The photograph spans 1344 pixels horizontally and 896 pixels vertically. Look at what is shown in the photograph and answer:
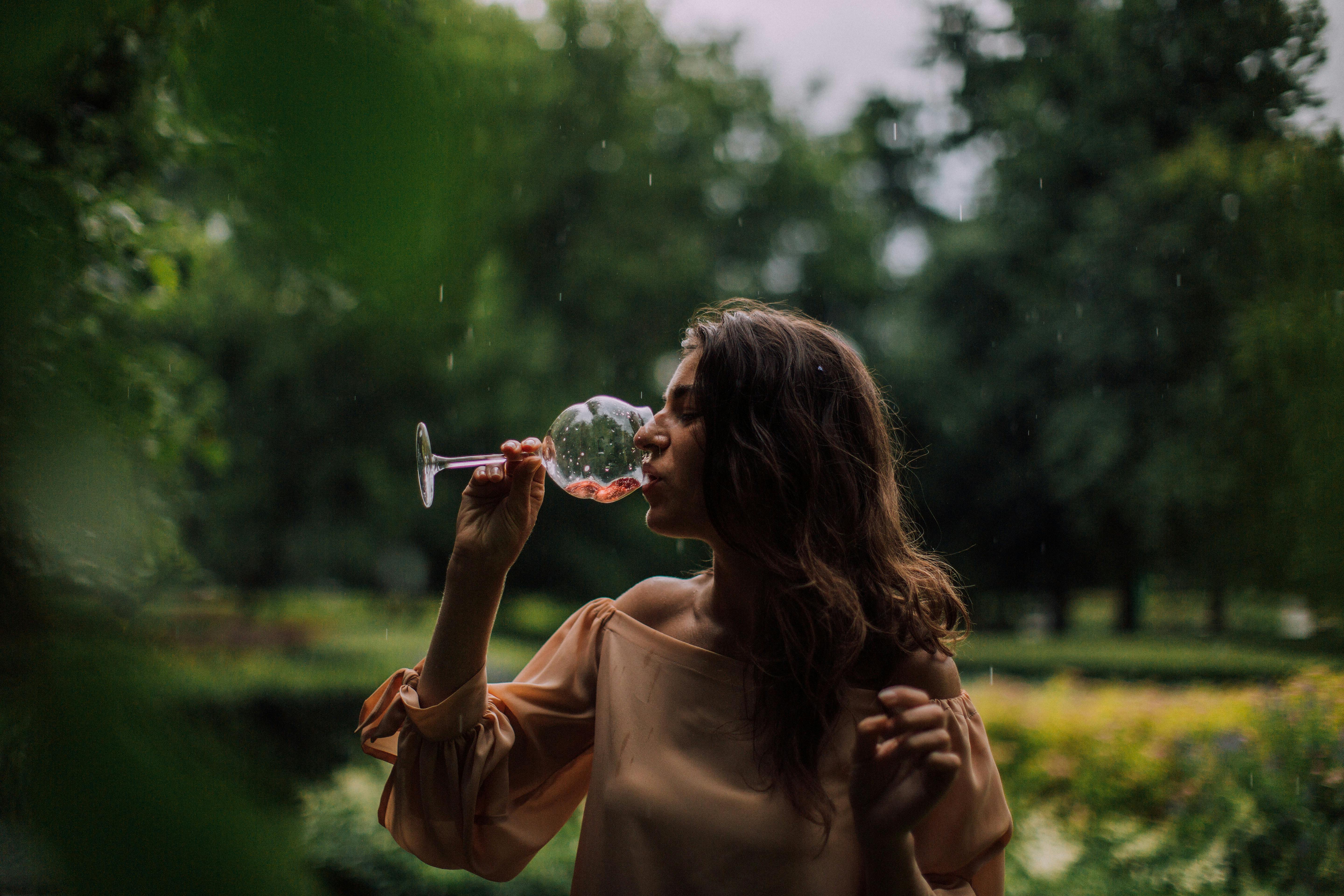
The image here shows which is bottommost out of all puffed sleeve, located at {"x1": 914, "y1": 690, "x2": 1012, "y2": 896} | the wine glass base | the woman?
puffed sleeve, located at {"x1": 914, "y1": 690, "x2": 1012, "y2": 896}

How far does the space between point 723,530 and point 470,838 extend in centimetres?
78

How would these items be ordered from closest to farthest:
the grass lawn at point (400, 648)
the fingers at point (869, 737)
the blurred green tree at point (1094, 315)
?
the fingers at point (869, 737) → the grass lawn at point (400, 648) → the blurred green tree at point (1094, 315)

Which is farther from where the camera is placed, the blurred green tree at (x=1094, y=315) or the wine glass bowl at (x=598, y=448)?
the blurred green tree at (x=1094, y=315)

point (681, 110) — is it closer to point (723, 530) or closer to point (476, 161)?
point (723, 530)

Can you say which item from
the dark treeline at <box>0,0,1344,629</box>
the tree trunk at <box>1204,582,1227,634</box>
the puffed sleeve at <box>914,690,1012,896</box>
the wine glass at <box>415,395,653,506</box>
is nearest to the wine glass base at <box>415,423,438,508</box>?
the wine glass at <box>415,395,653,506</box>

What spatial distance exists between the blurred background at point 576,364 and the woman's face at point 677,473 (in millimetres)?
473

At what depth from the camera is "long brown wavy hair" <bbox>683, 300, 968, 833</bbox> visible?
1807 mm

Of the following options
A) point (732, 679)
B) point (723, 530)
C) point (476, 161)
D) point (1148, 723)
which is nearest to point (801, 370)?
point (723, 530)

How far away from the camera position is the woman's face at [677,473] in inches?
73.2

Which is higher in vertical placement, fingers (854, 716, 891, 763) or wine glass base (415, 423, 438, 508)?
wine glass base (415, 423, 438, 508)

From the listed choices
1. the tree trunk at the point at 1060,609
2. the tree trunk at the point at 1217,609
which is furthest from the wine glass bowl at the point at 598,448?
the tree trunk at the point at 1060,609

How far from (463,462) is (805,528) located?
72cm

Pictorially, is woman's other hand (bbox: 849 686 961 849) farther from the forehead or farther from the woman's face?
the forehead

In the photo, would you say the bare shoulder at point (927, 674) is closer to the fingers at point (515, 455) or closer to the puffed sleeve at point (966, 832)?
the puffed sleeve at point (966, 832)
